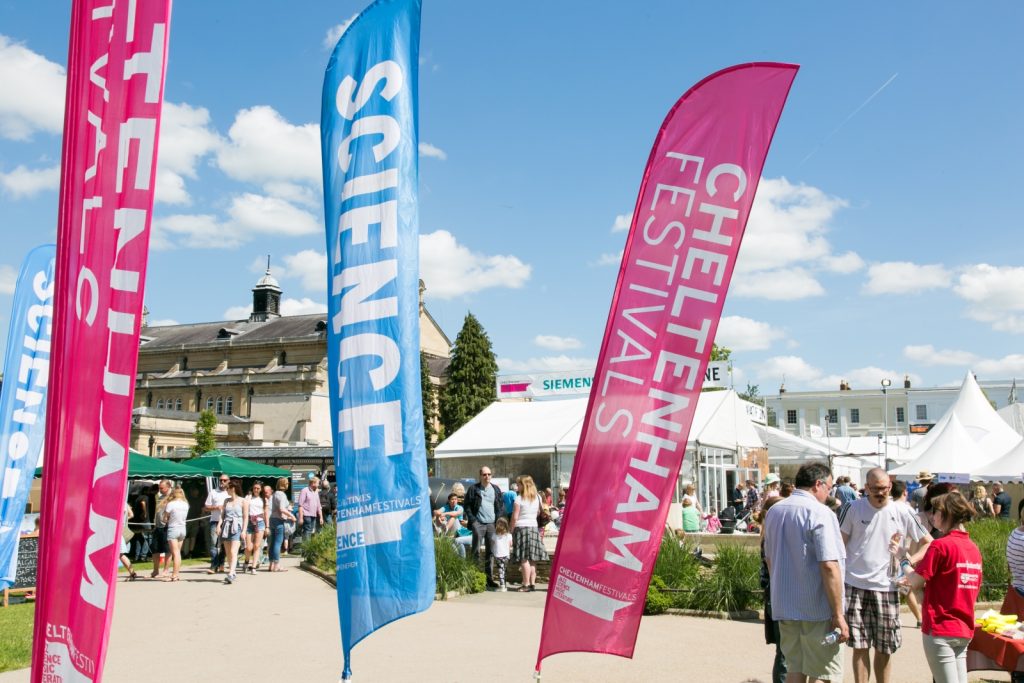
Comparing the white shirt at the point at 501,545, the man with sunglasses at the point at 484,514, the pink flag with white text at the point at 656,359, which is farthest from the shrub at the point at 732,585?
the pink flag with white text at the point at 656,359

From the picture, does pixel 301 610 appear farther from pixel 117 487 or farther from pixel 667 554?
pixel 117 487

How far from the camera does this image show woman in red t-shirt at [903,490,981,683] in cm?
577


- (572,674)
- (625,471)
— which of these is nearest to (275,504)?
(572,674)

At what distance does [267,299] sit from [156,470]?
85.2 m

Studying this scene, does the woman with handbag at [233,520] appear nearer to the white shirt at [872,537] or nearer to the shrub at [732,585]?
the shrub at [732,585]

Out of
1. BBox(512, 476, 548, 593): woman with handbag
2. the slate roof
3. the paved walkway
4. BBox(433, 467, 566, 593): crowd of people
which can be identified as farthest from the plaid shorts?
the slate roof

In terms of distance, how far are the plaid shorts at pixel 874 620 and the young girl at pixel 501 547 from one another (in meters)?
8.29

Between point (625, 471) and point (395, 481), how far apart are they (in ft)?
5.46

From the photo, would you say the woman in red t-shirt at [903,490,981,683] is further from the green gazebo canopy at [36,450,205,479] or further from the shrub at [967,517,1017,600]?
the green gazebo canopy at [36,450,205,479]

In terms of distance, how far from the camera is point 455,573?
1418 cm

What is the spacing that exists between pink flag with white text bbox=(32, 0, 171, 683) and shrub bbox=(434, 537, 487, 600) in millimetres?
9336

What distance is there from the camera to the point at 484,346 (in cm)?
7856

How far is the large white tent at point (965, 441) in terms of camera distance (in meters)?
24.0

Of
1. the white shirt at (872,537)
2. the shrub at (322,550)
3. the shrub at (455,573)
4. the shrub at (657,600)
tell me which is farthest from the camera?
the shrub at (322,550)
